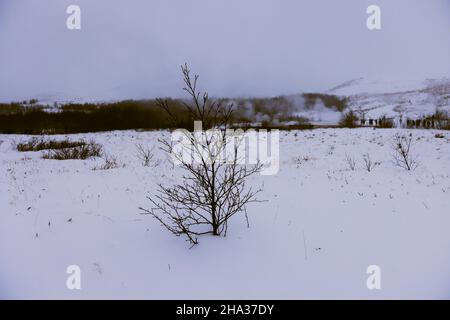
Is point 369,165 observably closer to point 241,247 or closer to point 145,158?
point 241,247

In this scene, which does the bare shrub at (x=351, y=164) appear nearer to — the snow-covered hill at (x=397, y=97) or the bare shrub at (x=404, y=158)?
the bare shrub at (x=404, y=158)

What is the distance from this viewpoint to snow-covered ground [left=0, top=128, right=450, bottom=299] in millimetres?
2969

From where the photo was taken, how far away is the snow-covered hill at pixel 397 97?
5599cm

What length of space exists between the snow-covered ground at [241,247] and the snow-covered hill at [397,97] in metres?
50.3

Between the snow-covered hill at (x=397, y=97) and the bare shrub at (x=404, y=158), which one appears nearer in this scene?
the bare shrub at (x=404, y=158)

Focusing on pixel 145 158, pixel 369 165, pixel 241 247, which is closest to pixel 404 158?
pixel 369 165

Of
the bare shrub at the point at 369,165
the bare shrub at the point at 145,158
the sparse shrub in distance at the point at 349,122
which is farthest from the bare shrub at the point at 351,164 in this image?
the sparse shrub in distance at the point at 349,122

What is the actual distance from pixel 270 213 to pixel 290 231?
0.70m

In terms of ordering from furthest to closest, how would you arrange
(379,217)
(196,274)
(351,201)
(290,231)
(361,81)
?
(361,81), (351,201), (379,217), (290,231), (196,274)

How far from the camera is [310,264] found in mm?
3283

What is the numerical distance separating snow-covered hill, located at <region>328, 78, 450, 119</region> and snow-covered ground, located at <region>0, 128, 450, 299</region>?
50336 mm

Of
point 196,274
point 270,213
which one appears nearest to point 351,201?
point 270,213
